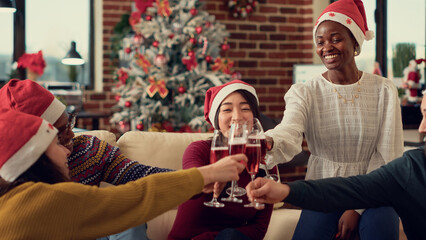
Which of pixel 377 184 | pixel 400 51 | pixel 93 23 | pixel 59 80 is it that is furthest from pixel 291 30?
pixel 377 184

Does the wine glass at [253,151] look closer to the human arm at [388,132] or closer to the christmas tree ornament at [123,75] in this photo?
the human arm at [388,132]

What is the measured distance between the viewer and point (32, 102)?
66.6 inches

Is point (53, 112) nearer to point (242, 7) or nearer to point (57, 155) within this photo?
point (57, 155)

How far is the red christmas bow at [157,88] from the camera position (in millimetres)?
4484

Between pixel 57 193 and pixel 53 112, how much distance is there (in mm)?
548

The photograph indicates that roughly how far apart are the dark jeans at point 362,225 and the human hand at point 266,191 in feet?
1.23

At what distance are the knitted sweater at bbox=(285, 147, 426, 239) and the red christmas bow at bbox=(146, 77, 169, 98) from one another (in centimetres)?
308

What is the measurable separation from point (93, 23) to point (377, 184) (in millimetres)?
5265

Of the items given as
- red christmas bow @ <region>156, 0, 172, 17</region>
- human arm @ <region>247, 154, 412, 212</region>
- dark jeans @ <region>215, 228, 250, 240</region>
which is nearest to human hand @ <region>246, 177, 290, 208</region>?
human arm @ <region>247, 154, 412, 212</region>

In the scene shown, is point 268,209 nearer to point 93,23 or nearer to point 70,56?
point 70,56

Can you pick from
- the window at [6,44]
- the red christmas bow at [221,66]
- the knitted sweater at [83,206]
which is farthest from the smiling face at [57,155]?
the window at [6,44]

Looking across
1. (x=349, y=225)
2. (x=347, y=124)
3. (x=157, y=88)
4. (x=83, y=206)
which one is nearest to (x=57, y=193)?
(x=83, y=206)

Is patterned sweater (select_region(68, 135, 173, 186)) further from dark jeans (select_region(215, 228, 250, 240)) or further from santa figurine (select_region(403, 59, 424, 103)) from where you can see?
santa figurine (select_region(403, 59, 424, 103))


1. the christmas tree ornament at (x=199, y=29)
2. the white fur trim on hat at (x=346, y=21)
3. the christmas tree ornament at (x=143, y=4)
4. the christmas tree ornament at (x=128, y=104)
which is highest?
the christmas tree ornament at (x=143, y=4)
